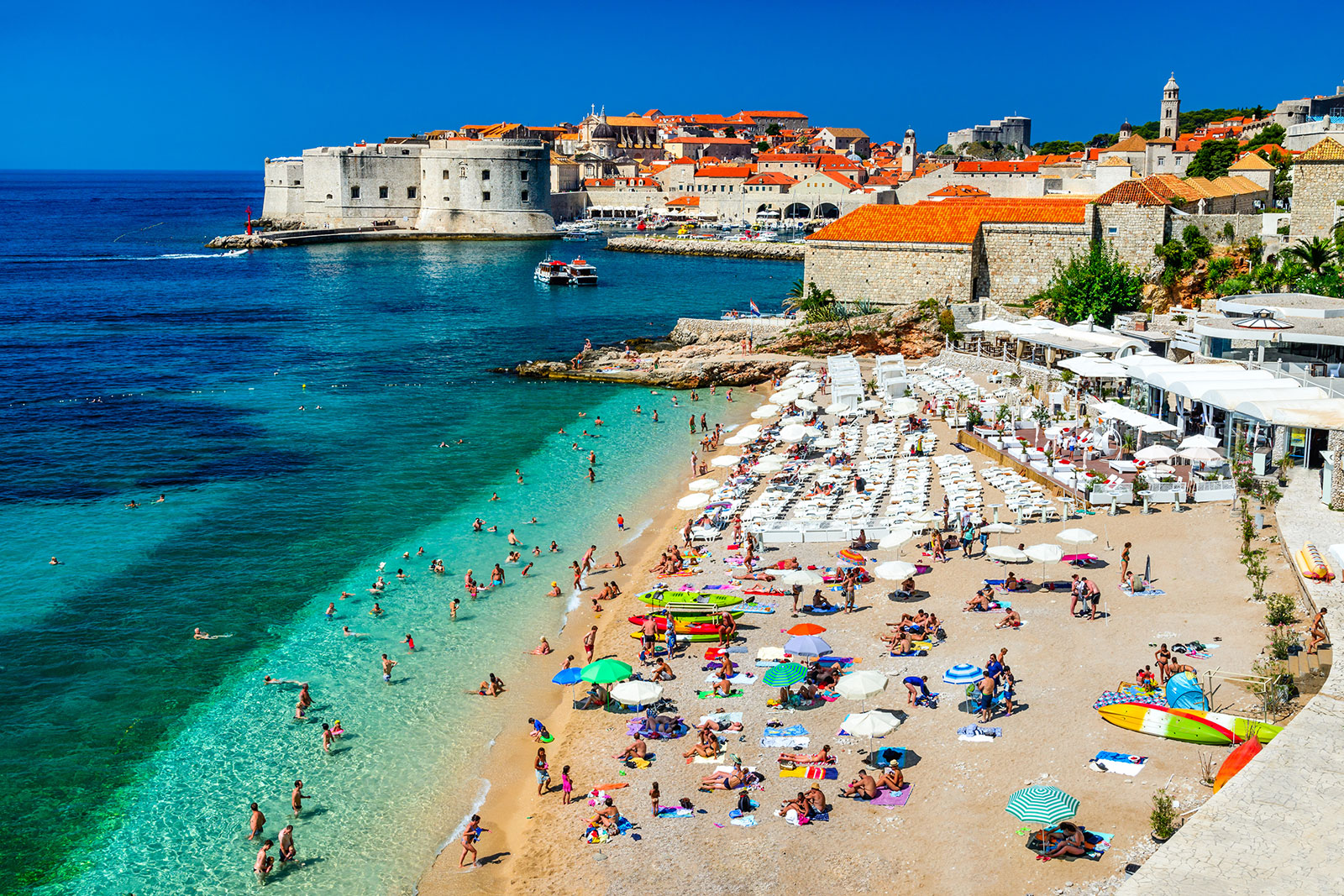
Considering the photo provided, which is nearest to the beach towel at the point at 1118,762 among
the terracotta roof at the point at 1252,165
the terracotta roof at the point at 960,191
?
the terracotta roof at the point at 1252,165

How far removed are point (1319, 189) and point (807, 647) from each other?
818 inches

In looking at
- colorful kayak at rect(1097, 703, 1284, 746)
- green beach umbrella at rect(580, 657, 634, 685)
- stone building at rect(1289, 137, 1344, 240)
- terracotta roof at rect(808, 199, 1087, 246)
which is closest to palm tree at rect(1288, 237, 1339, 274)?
stone building at rect(1289, 137, 1344, 240)

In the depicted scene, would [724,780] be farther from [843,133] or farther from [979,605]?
[843,133]

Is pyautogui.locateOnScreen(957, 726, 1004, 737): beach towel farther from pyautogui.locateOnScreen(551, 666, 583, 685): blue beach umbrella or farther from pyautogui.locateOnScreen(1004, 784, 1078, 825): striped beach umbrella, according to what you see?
pyautogui.locateOnScreen(551, 666, 583, 685): blue beach umbrella

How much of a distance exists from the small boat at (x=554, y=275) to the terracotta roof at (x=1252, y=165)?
31007mm

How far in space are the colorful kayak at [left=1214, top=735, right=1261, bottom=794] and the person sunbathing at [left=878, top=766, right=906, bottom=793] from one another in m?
2.64

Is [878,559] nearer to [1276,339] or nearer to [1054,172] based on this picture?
[1276,339]

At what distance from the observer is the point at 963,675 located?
12203 mm

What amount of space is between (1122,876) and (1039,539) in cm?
778

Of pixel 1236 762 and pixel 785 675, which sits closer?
pixel 1236 762

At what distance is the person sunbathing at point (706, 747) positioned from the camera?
37.5ft

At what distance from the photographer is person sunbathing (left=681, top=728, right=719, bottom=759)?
1142 cm

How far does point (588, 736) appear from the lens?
12.5 m

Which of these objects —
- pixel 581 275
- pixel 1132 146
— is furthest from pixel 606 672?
pixel 1132 146
